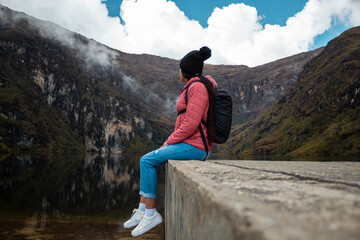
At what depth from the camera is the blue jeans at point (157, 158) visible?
4219 mm

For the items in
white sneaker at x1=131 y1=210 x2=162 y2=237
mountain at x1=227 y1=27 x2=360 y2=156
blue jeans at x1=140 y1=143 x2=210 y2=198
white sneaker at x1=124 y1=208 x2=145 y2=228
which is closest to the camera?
white sneaker at x1=131 y1=210 x2=162 y2=237

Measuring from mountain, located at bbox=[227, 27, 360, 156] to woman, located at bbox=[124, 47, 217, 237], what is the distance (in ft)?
359

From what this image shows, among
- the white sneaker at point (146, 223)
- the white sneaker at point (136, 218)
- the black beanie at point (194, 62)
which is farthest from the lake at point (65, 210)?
the black beanie at point (194, 62)

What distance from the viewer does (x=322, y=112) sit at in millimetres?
120750

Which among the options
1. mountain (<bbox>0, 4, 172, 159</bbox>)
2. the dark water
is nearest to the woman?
the dark water

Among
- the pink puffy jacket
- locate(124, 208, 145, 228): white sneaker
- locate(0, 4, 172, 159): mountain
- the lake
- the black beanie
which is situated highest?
locate(0, 4, 172, 159): mountain

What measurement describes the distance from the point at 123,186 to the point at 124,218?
36.4 feet

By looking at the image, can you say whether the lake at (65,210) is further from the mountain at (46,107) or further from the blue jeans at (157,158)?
the mountain at (46,107)

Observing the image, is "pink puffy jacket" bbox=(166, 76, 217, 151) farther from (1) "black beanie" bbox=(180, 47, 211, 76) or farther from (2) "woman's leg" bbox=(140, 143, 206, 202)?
(1) "black beanie" bbox=(180, 47, 211, 76)

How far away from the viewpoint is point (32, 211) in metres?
14.8

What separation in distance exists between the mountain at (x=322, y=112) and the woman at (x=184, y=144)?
109m

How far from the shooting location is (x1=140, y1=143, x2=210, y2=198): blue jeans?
13.8 ft

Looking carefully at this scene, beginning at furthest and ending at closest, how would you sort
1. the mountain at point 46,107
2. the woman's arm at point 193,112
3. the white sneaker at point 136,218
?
the mountain at point 46,107 < the white sneaker at point 136,218 < the woman's arm at point 193,112

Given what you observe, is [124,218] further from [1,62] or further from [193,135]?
[1,62]
